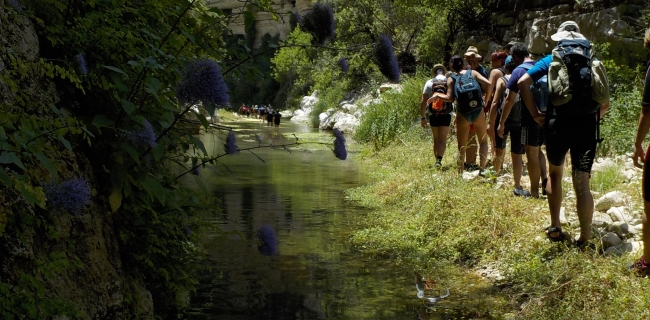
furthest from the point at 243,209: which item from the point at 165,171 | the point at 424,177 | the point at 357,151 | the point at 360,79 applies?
the point at 360,79

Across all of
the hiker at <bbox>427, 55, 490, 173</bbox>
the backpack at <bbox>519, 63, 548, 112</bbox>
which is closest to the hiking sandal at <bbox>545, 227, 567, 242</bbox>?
the backpack at <bbox>519, 63, 548, 112</bbox>

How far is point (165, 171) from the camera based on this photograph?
404 centimetres

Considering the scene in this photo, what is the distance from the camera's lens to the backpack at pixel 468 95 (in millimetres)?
8914

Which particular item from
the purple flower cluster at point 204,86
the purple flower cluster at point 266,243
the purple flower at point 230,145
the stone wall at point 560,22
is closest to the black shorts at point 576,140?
the purple flower cluster at point 266,243

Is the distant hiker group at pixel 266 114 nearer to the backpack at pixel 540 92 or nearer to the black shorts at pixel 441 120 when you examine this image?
the black shorts at pixel 441 120

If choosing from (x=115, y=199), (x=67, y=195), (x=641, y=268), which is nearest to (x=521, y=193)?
(x=641, y=268)

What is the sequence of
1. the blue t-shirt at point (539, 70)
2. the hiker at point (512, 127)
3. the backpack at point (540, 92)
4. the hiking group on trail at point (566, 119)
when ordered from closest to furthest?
A: the hiking group on trail at point (566, 119)
the blue t-shirt at point (539, 70)
the backpack at point (540, 92)
the hiker at point (512, 127)

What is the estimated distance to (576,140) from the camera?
5.27m

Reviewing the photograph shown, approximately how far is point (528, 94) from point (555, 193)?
3.15 feet

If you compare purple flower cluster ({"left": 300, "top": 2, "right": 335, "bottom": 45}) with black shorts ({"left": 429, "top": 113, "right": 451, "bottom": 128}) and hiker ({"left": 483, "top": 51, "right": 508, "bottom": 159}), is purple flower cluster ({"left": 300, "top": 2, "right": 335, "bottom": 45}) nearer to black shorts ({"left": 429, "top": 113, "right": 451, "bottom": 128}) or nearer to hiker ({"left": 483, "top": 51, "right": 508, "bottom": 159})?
hiker ({"left": 483, "top": 51, "right": 508, "bottom": 159})

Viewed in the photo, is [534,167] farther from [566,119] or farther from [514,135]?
[566,119]

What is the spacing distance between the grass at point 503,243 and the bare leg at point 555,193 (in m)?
0.18

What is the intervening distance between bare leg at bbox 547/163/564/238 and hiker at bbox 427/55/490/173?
137 inches

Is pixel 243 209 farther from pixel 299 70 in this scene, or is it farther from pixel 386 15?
pixel 299 70
